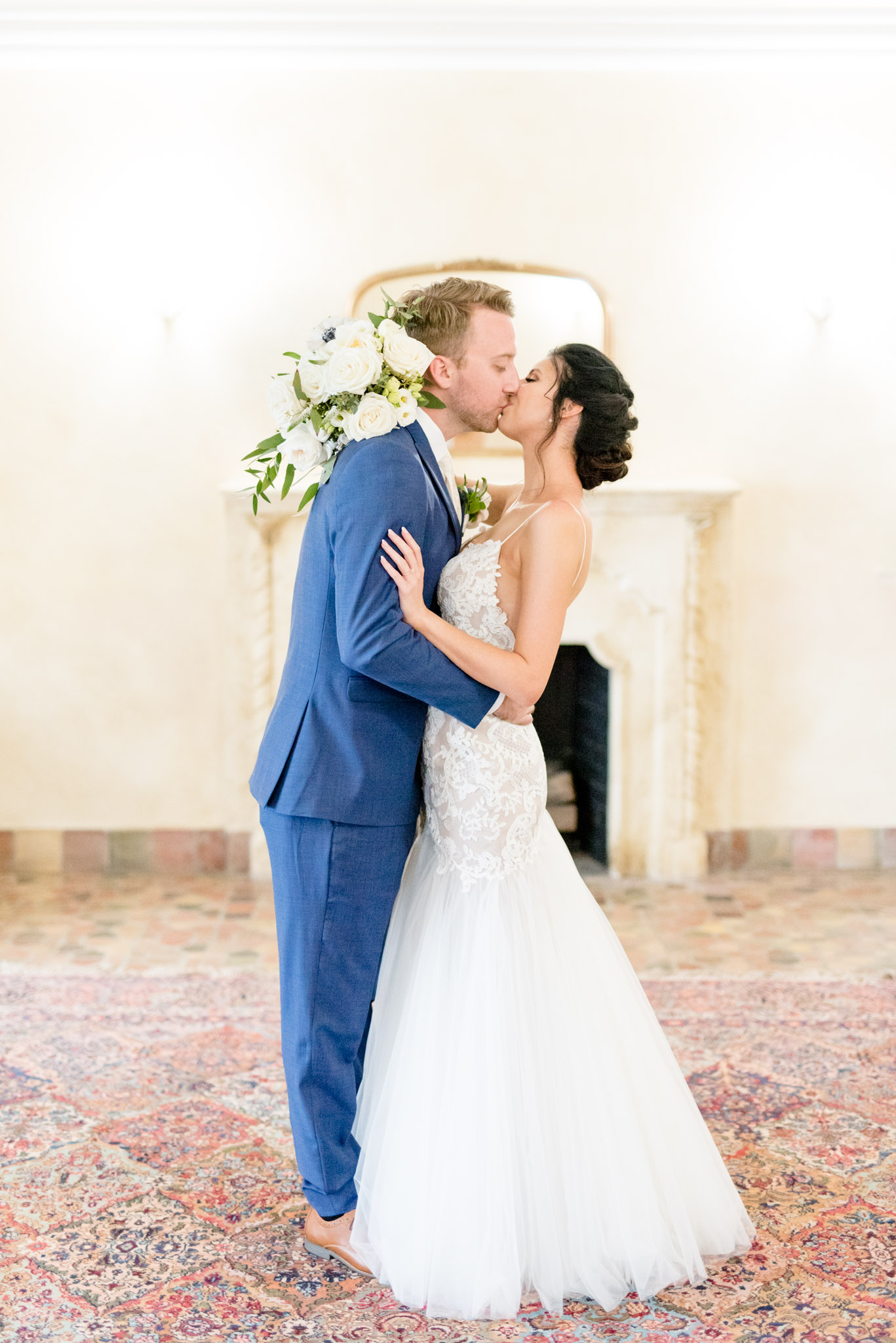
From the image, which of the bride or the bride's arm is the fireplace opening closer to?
the bride

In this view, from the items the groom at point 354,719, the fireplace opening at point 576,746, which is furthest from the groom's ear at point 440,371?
the fireplace opening at point 576,746

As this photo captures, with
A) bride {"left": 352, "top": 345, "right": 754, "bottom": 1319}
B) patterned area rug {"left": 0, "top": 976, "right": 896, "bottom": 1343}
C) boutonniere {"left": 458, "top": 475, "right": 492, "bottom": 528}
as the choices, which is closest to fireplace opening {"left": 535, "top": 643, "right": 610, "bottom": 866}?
patterned area rug {"left": 0, "top": 976, "right": 896, "bottom": 1343}

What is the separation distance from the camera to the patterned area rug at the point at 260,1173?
2150 mm

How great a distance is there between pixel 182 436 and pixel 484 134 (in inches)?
66.4

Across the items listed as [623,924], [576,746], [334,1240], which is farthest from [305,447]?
[576,746]

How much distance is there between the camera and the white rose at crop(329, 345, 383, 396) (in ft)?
6.58

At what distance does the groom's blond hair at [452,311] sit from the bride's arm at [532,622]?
1.18ft

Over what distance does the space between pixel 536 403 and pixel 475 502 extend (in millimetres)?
284

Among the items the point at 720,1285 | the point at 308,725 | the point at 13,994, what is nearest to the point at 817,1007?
the point at 720,1285

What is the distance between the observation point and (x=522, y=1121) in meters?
2.13

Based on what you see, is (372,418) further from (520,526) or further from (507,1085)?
(507,1085)

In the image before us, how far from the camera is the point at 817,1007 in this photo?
11.9ft

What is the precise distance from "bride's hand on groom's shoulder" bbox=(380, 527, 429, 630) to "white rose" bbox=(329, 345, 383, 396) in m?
0.26

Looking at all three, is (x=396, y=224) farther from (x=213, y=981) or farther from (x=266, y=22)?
(x=213, y=981)
